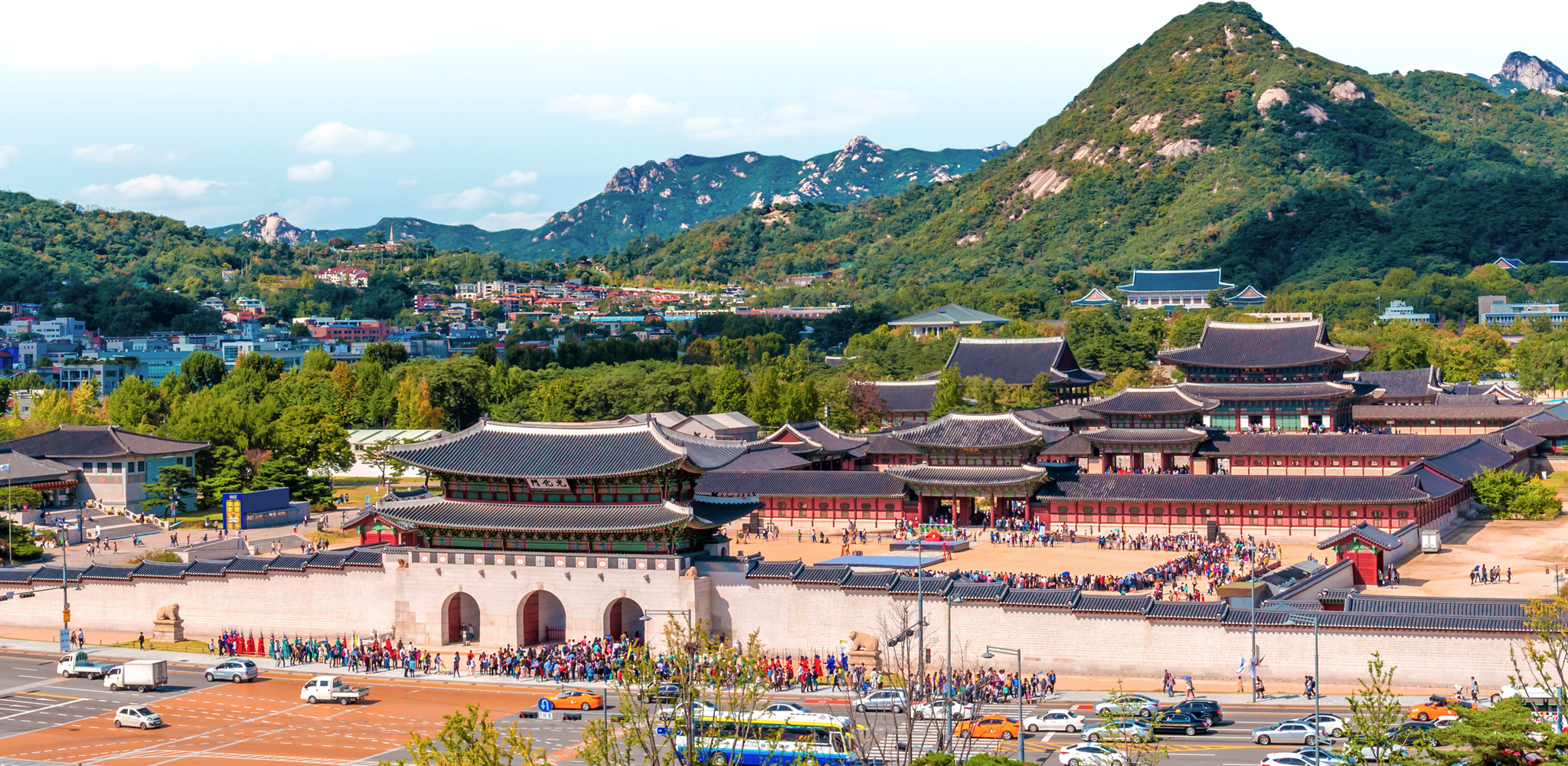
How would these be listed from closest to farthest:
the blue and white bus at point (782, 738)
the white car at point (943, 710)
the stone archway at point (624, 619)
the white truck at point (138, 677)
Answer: the blue and white bus at point (782, 738) → the white car at point (943, 710) → the white truck at point (138, 677) → the stone archway at point (624, 619)

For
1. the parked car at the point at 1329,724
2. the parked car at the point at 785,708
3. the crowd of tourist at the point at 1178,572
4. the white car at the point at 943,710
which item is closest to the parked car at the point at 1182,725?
the parked car at the point at 1329,724

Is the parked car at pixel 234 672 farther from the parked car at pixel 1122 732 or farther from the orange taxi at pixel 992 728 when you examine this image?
the parked car at pixel 1122 732

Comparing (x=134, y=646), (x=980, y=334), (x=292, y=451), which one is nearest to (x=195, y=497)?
(x=292, y=451)

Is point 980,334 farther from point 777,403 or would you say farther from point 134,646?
point 134,646

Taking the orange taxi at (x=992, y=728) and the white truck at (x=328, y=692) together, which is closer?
the orange taxi at (x=992, y=728)

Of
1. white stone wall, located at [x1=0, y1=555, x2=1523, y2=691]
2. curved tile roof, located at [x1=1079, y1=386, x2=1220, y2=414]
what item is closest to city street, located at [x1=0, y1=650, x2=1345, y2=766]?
white stone wall, located at [x1=0, y1=555, x2=1523, y2=691]

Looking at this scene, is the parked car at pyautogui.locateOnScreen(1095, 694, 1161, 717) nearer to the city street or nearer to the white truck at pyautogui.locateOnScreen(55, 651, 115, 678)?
the city street
